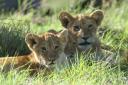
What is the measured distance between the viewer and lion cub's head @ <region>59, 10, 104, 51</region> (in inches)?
395

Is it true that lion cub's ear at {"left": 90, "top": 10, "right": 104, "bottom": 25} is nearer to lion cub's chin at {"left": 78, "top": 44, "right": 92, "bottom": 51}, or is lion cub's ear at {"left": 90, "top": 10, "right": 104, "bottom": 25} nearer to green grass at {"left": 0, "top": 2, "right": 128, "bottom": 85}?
green grass at {"left": 0, "top": 2, "right": 128, "bottom": 85}

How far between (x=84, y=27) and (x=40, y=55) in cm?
151

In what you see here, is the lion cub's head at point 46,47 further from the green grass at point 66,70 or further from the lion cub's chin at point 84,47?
the lion cub's chin at point 84,47

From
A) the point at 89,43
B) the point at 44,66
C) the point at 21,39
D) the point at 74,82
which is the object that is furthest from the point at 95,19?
the point at 74,82

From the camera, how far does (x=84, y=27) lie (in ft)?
33.6

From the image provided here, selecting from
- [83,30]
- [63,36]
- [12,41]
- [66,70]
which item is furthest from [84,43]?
[66,70]

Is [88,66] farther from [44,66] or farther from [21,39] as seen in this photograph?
[21,39]

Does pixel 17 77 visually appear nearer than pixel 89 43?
Yes

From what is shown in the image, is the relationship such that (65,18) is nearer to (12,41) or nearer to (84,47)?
(84,47)

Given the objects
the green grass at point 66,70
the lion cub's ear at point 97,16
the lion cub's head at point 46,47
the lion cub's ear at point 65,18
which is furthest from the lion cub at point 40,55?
the lion cub's ear at point 97,16

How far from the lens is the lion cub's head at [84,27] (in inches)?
395

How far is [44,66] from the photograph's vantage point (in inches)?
349

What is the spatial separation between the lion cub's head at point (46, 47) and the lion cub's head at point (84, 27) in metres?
0.95

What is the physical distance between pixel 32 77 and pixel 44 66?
0.47m
